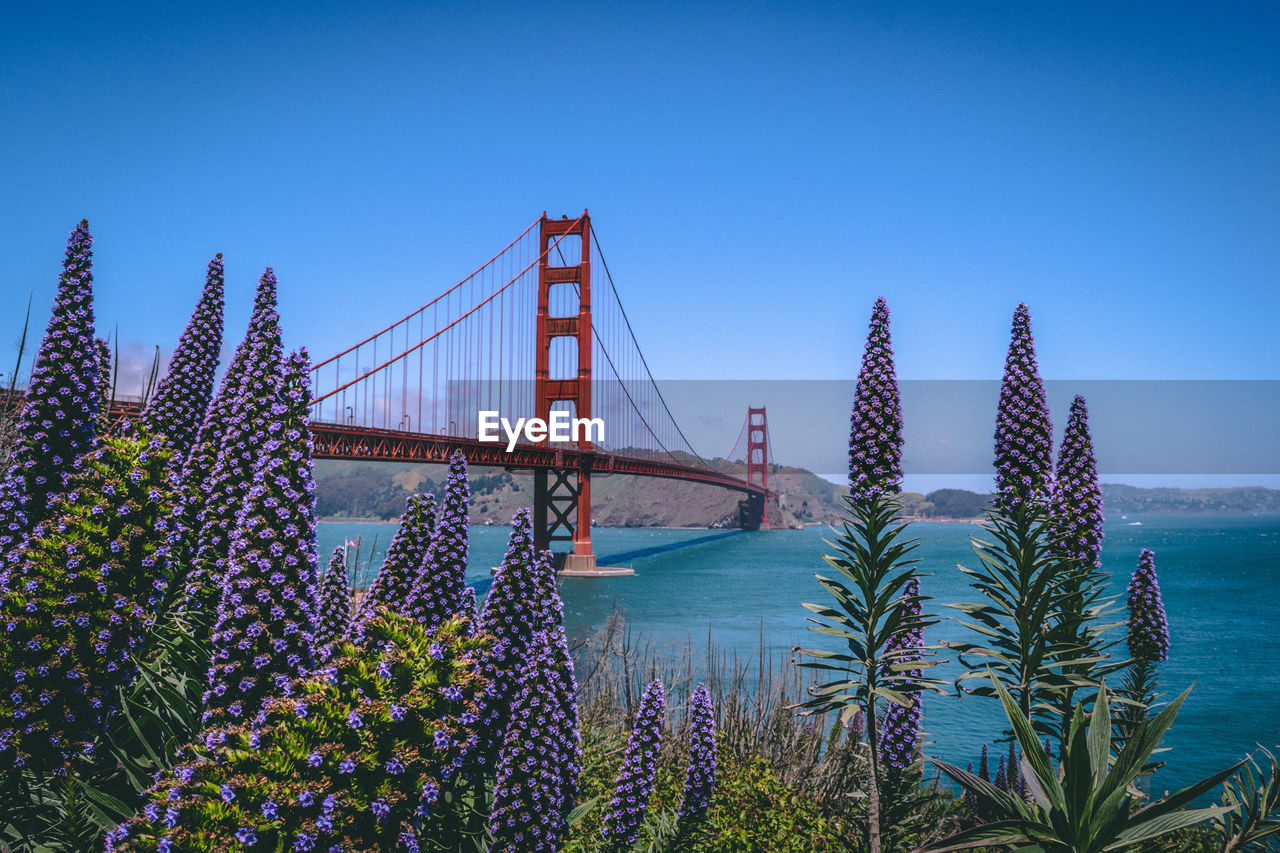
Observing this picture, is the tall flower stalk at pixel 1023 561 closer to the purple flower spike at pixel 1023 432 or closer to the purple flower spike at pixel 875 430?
the purple flower spike at pixel 1023 432

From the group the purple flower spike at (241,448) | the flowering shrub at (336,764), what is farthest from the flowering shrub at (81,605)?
the flowering shrub at (336,764)

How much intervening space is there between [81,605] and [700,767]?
519 cm

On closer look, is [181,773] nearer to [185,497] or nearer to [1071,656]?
[185,497]

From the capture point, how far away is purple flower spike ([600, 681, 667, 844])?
6.68m

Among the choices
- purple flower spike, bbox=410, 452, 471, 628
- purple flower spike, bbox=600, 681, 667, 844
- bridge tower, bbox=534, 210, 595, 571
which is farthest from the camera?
bridge tower, bbox=534, 210, 595, 571

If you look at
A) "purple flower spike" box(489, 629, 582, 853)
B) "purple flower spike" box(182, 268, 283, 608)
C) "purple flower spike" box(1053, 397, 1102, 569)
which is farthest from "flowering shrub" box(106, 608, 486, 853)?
"purple flower spike" box(1053, 397, 1102, 569)

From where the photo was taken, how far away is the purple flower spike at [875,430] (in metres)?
5.75

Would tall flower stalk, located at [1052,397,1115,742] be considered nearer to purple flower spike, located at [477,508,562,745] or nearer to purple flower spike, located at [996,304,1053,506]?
purple flower spike, located at [996,304,1053,506]

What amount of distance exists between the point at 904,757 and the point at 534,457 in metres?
44.8

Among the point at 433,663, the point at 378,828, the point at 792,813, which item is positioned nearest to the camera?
the point at 378,828

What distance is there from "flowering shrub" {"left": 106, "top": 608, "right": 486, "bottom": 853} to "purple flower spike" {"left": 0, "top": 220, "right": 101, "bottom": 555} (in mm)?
2946

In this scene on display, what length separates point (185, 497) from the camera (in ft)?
18.0

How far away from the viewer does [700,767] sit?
23.4ft

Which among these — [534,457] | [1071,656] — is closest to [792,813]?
[1071,656]
